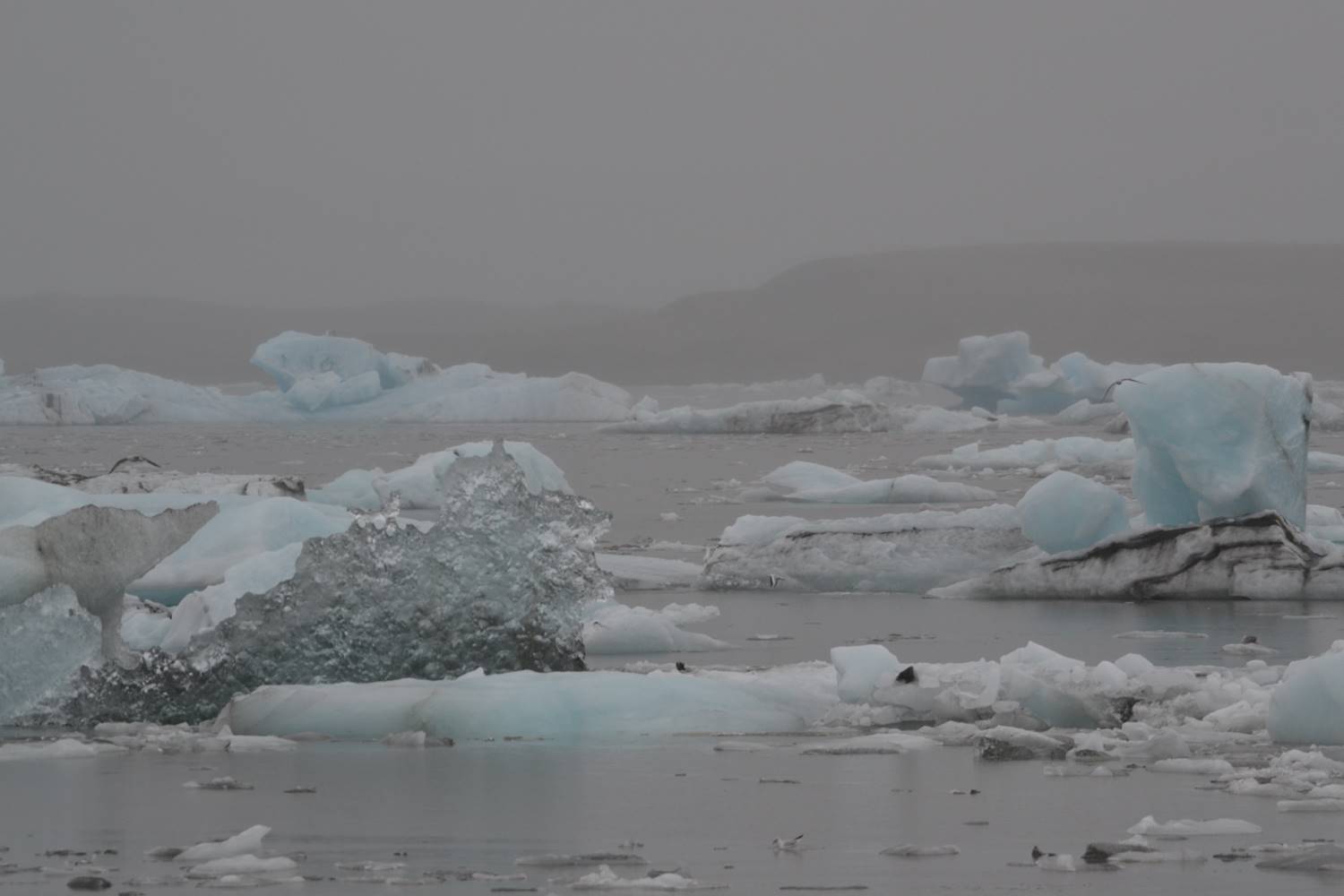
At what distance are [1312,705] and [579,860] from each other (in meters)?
2.03

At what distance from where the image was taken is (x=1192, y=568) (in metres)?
8.18

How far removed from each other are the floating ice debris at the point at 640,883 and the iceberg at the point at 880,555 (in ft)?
18.7

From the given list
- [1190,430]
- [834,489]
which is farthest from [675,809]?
[834,489]

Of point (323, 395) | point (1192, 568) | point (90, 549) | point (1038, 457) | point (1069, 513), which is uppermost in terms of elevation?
point (323, 395)

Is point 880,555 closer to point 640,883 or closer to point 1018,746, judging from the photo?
point 1018,746

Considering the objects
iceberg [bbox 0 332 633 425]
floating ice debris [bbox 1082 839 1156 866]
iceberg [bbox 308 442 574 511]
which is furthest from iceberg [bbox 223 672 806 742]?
iceberg [bbox 0 332 633 425]

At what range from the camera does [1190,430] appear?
29.6 ft

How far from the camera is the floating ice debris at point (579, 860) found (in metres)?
3.38

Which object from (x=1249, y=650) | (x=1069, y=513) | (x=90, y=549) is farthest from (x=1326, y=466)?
(x=90, y=549)

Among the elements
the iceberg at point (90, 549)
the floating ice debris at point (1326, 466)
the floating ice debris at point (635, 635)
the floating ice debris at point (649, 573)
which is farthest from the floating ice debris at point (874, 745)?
the floating ice debris at point (1326, 466)

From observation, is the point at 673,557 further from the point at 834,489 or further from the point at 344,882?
the point at 344,882

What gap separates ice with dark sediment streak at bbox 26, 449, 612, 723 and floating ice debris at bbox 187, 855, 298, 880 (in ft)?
6.33

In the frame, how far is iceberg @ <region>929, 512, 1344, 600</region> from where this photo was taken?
810 centimetres

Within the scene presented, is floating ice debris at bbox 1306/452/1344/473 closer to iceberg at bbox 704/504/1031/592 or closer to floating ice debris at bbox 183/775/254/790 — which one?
iceberg at bbox 704/504/1031/592
